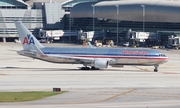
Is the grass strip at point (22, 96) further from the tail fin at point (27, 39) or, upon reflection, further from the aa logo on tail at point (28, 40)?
the aa logo on tail at point (28, 40)

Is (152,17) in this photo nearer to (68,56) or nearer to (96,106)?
(68,56)

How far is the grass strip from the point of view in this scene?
49.8m

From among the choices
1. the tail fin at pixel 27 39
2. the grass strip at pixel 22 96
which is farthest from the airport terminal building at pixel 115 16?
the grass strip at pixel 22 96

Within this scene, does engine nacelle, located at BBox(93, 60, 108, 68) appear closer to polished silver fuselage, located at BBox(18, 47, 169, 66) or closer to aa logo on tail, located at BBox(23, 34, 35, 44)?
polished silver fuselage, located at BBox(18, 47, 169, 66)

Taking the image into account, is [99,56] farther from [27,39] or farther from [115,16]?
[115,16]

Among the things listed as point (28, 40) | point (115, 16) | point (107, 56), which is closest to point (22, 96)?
point (107, 56)

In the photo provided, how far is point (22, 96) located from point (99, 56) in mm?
33272

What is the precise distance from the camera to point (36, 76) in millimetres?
72375

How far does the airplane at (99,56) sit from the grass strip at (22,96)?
2885cm

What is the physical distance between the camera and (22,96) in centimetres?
5175

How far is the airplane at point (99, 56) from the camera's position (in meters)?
83.0

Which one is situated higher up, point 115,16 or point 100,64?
point 115,16

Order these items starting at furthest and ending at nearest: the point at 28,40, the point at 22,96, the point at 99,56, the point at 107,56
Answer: the point at 28,40 → the point at 99,56 → the point at 107,56 → the point at 22,96

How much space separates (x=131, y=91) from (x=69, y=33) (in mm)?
136061
